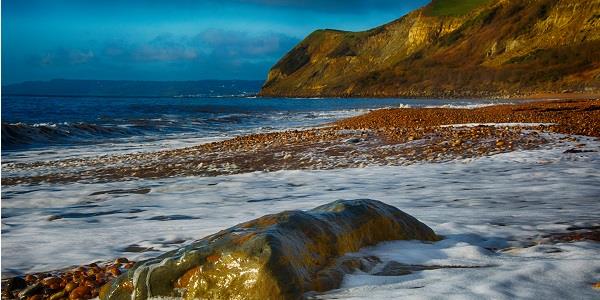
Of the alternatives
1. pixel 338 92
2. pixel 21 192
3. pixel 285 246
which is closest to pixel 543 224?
pixel 285 246

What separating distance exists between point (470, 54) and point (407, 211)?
392 feet

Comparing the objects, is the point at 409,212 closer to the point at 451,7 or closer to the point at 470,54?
the point at 470,54

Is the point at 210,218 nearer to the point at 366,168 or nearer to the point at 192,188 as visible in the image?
the point at 192,188

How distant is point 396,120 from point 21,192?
524 inches

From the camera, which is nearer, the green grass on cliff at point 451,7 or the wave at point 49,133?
the wave at point 49,133

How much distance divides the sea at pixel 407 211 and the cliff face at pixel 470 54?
6973 centimetres

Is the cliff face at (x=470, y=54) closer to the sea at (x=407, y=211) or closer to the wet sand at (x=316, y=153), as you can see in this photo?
the wet sand at (x=316, y=153)

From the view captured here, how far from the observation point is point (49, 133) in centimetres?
2436

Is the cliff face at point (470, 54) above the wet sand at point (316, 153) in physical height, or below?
above

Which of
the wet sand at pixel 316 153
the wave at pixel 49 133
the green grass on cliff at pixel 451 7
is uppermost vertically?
the green grass on cliff at pixel 451 7

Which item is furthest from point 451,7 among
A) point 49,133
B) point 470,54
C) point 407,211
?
point 407,211

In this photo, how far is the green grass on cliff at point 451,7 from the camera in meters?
142

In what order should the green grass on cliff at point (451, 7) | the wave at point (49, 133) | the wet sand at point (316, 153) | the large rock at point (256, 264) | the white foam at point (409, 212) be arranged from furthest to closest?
the green grass on cliff at point (451, 7), the wave at point (49, 133), the wet sand at point (316, 153), the white foam at point (409, 212), the large rock at point (256, 264)

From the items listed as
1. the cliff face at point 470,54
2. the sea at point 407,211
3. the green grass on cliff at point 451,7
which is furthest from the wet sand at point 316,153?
the green grass on cliff at point 451,7
